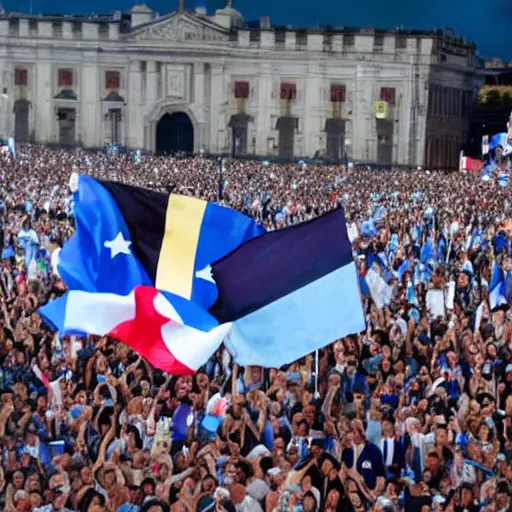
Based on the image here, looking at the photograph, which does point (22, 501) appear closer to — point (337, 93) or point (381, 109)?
point (381, 109)

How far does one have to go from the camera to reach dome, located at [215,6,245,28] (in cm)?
8912

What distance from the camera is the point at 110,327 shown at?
547 inches

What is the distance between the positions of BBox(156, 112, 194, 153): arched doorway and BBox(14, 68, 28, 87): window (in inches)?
299

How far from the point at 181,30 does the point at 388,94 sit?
11.4m

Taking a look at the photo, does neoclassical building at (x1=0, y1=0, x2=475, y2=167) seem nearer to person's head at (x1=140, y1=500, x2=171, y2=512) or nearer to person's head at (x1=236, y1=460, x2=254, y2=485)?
person's head at (x1=236, y1=460, x2=254, y2=485)

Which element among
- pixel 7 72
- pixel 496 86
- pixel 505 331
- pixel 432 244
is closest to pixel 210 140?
pixel 7 72

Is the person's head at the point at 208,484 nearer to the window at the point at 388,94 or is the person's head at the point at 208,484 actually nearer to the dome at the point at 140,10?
the window at the point at 388,94

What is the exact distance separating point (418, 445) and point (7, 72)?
76.7 meters

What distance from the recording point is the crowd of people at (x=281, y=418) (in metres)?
12.3

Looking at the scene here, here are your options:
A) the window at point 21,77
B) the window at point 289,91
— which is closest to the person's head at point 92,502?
the window at point 289,91

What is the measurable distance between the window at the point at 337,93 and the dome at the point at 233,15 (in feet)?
22.4

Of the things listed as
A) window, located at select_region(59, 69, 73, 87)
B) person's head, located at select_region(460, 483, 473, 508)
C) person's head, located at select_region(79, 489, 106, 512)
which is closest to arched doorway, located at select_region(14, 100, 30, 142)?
window, located at select_region(59, 69, 73, 87)

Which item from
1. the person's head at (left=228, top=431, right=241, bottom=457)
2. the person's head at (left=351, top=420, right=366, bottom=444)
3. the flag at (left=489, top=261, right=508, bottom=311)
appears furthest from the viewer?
the flag at (left=489, top=261, right=508, bottom=311)

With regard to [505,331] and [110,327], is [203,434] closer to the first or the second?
[110,327]
